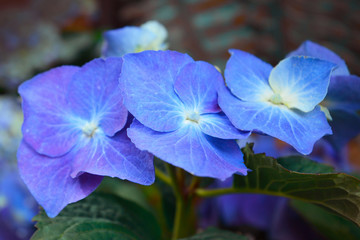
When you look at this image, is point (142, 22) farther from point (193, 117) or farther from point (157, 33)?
point (193, 117)

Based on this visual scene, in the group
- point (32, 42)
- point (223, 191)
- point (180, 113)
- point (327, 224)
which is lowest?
point (327, 224)

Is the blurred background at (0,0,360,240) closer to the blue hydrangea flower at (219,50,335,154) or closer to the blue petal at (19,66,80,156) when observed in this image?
the blue petal at (19,66,80,156)

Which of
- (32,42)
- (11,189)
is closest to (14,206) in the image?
(11,189)

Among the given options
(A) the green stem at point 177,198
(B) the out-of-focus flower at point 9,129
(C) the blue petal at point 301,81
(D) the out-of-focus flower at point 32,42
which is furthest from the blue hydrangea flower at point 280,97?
(D) the out-of-focus flower at point 32,42

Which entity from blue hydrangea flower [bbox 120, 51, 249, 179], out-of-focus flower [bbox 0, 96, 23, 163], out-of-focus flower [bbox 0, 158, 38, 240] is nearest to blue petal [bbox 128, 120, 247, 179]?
blue hydrangea flower [bbox 120, 51, 249, 179]

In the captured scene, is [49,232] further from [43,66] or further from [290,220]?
[43,66]

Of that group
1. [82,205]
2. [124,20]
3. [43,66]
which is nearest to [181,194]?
[82,205]
